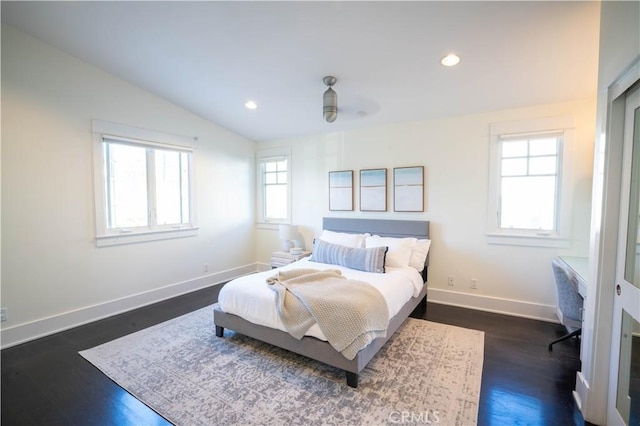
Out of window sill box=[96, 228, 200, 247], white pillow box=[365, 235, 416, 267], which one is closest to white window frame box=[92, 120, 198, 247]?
window sill box=[96, 228, 200, 247]

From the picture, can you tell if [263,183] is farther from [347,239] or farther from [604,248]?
[604,248]

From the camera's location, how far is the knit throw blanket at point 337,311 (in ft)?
6.99

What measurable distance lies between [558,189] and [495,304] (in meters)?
1.55

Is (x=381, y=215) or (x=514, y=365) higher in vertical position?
(x=381, y=215)

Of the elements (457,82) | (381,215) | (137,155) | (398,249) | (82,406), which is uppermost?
(457,82)

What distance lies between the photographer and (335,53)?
2.66m

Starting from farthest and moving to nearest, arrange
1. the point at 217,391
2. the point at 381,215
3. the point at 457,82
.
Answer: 1. the point at 381,215
2. the point at 457,82
3. the point at 217,391

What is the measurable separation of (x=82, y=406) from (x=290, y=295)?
1.61 m

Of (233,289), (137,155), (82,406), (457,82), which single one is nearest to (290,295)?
(233,289)

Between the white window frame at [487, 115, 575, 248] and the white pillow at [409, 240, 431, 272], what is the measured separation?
2.51ft

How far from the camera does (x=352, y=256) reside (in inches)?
136

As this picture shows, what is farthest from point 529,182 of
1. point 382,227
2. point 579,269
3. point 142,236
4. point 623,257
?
point 142,236

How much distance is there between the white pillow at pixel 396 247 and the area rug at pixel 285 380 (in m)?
0.81

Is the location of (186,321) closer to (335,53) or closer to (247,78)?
(247,78)
